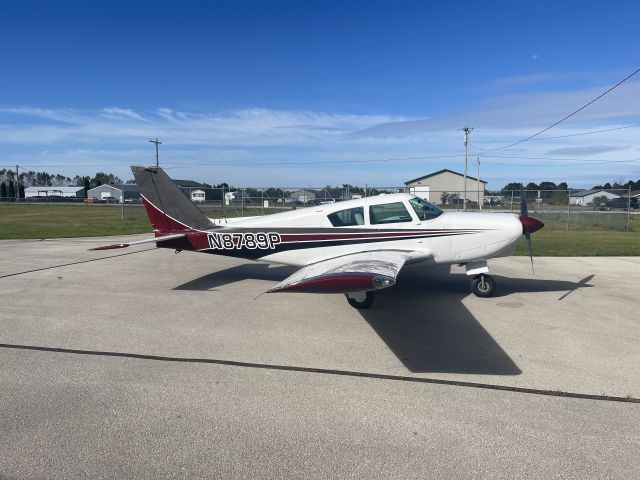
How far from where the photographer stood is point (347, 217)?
925cm

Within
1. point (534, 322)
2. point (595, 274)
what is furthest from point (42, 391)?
point (595, 274)

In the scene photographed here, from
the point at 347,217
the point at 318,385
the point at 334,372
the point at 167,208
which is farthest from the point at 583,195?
the point at 318,385

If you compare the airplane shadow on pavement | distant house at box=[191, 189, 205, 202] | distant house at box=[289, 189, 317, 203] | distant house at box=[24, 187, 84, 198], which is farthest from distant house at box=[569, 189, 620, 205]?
distant house at box=[24, 187, 84, 198]

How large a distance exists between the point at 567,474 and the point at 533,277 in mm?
8529

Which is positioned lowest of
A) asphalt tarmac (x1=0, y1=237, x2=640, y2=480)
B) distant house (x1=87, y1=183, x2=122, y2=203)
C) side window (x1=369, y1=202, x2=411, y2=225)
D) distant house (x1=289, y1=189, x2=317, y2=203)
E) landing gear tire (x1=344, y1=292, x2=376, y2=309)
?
asphalt tarmac (x1=0, y1=237, x2=640, y2=480)

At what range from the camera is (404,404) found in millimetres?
4434

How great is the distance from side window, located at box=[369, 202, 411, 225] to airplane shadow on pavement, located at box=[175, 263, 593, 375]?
1.59 meters

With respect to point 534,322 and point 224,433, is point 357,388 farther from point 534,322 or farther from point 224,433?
point 534,322

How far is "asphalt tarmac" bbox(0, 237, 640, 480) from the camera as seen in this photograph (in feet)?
11.6

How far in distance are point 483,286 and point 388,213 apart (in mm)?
2482

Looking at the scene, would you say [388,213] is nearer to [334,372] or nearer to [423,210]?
[423,210]

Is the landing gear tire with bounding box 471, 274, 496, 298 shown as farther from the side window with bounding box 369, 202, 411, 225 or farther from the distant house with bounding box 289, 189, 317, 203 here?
the distant house with bounding box 289, 189, 317, 203

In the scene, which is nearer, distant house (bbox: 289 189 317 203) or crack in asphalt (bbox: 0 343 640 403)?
crack in asphalt (bbox: 0 343 640 403)

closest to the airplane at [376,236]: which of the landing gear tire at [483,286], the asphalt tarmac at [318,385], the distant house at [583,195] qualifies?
the landing gear tire at [483,286]
